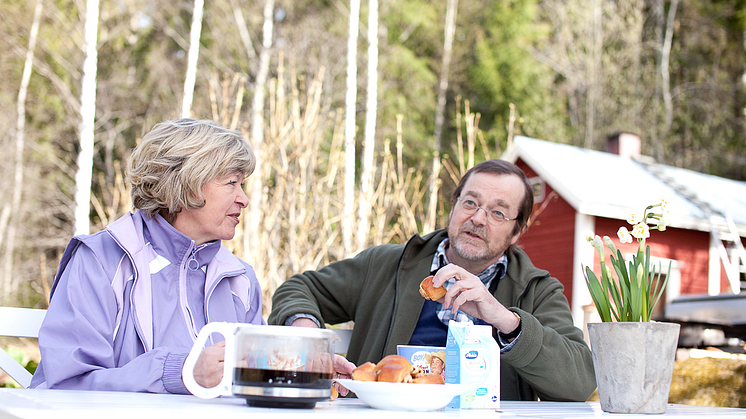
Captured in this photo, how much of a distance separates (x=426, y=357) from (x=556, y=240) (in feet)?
30.5

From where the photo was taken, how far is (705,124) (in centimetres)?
1992

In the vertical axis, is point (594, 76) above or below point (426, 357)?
above

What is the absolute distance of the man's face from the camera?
2.41 meters

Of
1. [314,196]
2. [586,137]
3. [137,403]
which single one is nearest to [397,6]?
[586,137]

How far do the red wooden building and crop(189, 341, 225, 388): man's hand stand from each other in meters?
8.61

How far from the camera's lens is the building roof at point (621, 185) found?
9.49 meters

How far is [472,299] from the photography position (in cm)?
163

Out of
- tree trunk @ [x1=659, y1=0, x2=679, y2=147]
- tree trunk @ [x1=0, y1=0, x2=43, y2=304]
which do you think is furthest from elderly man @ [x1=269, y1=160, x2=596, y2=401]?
tree trunk @ [x1=659, y1=0, x2=679, y2=147]

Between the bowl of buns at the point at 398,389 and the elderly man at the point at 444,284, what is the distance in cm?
80

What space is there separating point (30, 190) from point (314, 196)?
Answer: 12139mm

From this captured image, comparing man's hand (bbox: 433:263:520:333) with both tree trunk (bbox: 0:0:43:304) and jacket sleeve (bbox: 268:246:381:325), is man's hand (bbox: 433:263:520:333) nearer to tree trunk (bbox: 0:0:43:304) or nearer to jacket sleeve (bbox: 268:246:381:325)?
jacket sleeve (bbox: 268:246:381:325)

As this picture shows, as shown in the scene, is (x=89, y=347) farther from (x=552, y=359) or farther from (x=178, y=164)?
(x=552, y=359)

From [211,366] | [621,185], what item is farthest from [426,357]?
[621,185]

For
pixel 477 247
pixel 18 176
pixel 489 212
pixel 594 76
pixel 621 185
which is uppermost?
pixel 594 76
